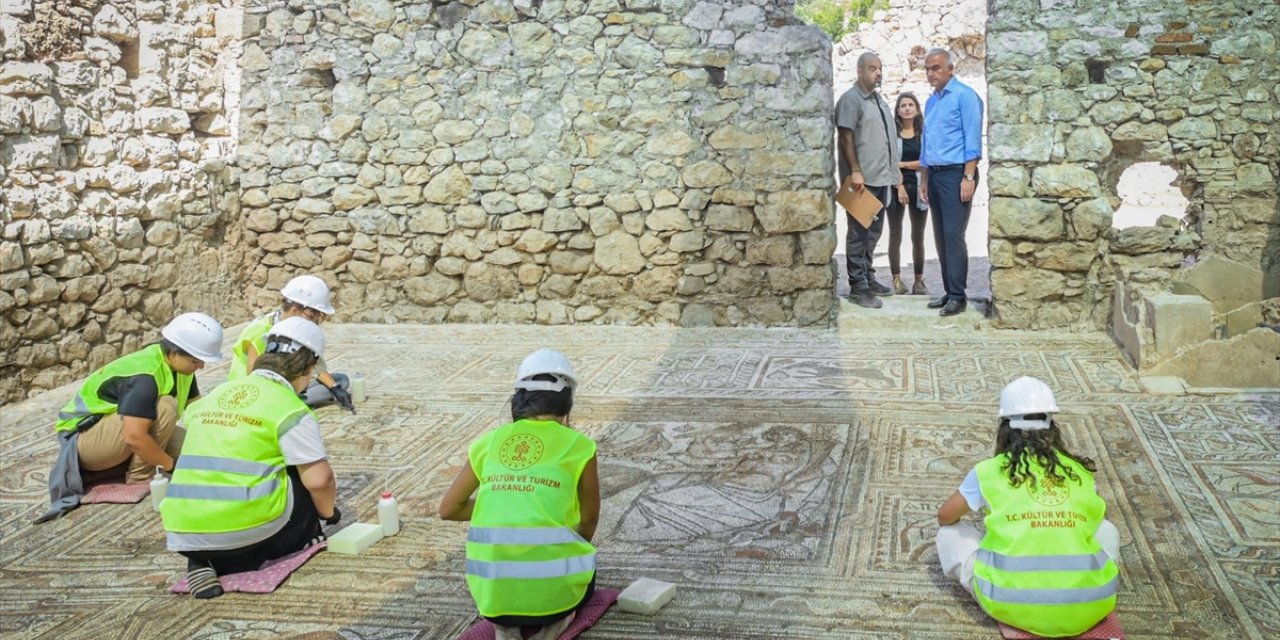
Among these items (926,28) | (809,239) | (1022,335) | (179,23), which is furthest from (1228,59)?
(926,28)

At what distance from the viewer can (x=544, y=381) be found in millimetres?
3303

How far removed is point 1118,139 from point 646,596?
536cm

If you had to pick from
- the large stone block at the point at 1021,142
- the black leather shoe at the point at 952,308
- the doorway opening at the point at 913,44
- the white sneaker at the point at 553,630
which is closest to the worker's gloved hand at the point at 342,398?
the white sneaker at the point at 553,630

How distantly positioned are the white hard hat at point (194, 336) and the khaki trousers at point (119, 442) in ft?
1.29

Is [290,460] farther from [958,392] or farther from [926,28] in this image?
[926,28]

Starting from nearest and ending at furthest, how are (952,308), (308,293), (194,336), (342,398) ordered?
(194,336)
(308,293)
(342,398)
(952,308)

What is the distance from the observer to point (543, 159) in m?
8.42

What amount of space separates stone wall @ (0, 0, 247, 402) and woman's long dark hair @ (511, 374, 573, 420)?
4.69 metres

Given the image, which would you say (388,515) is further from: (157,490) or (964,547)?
(964,547)

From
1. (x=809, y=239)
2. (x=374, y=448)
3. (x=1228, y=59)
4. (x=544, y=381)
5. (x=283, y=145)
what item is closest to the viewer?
(x=544, y=381)

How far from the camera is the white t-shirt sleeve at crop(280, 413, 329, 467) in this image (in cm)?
371

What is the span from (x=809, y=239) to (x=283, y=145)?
426 centimetres

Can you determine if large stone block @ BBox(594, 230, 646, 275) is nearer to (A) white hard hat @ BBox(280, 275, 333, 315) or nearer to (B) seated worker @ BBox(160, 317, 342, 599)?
(A) white hard hat @ BBox(280, 275, 333, 315)

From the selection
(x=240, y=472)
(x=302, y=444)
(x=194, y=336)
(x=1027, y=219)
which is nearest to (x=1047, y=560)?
(x=302, y=444)
